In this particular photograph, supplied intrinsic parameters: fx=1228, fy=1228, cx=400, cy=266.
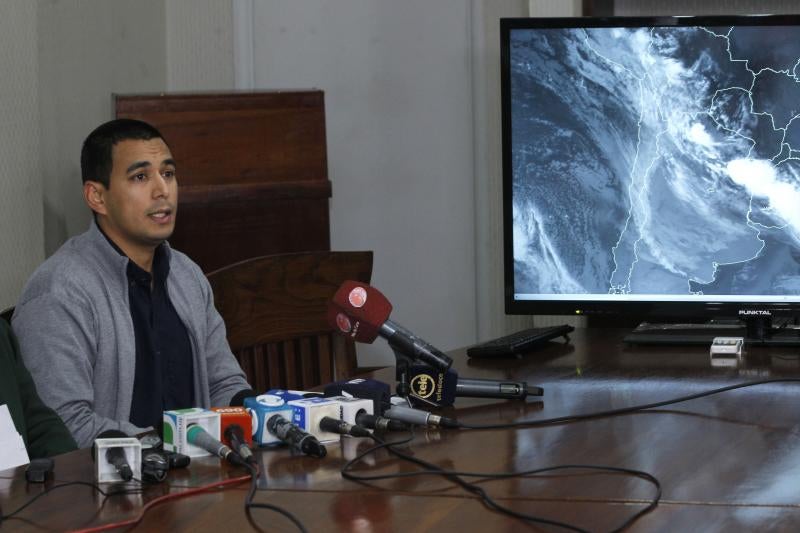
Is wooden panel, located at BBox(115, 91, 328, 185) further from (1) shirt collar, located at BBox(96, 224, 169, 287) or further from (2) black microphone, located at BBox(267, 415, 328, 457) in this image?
(2) black microphone, located at BBox(267, 415, 328, 457)

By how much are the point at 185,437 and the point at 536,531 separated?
54 centimetres

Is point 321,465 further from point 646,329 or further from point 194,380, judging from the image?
point 646,329

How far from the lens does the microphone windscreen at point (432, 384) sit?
1.96 m

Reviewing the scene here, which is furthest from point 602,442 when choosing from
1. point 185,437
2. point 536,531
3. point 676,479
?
point 185,437

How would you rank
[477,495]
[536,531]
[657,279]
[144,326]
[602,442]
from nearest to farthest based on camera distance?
[536,531] → [477,495] → [602,442] → [144,326] → [657,279]

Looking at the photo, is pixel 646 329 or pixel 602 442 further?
pixel 646 329

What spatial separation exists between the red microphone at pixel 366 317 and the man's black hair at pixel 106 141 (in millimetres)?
911

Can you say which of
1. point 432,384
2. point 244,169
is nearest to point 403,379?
point 432,384

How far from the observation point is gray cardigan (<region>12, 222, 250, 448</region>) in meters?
2.27

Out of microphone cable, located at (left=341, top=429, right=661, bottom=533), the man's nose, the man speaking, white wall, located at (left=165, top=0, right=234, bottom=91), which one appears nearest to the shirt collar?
the man speaking

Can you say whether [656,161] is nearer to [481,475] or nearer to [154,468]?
[481,475]

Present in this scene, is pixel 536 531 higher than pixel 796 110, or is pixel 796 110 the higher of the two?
pixel 796 110

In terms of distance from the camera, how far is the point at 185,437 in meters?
1.60

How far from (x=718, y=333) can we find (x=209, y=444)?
1.56m
